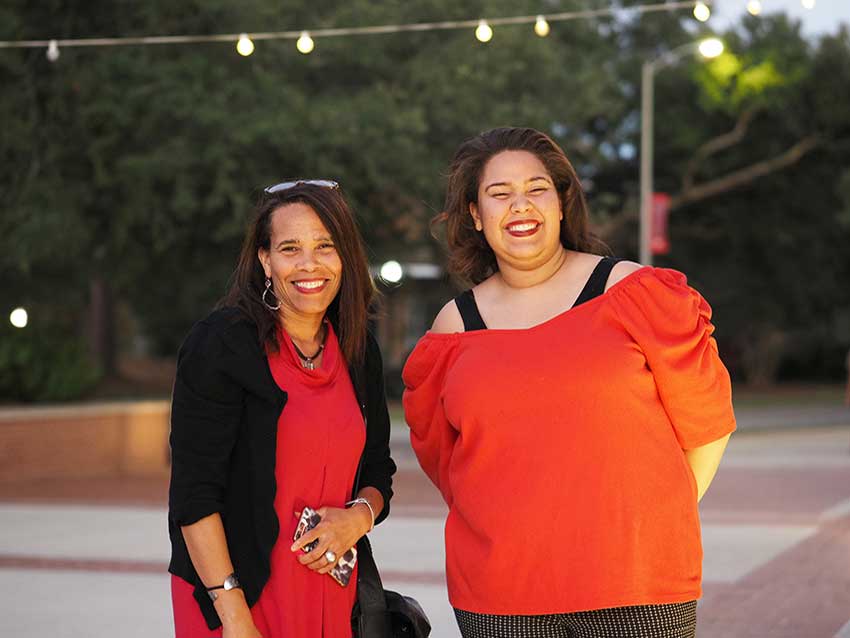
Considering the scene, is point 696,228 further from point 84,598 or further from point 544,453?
point 544,453

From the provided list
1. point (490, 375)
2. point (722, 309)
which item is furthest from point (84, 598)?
point (722, 309)

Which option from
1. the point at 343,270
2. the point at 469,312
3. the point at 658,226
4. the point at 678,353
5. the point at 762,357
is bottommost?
the point at 762,357

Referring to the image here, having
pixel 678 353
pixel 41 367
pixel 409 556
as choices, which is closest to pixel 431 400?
pixel 678 353

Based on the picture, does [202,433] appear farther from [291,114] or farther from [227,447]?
[291,114]

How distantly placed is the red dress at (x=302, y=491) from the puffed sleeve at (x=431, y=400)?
0.18m

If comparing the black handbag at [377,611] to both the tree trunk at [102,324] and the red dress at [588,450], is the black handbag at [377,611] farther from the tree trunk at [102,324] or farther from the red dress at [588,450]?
the tree trunk at [102,324]

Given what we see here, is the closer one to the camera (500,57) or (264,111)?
(264,111)

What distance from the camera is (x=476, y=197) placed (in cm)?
348

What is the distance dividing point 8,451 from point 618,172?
76.0 feet

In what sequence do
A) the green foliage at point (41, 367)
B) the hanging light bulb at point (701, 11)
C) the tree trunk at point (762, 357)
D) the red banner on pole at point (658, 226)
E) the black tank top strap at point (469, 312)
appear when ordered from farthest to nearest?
the tree trunk at point (762, 357) → the red banner on pole at point (658, 226) → the green foliage at point (41, 367) → the hanging light bulb at point (701, 11) → the black tank top strap at point (469, 312)

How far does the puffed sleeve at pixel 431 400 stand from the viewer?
Result: 3.32 m

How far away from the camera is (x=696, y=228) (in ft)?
124

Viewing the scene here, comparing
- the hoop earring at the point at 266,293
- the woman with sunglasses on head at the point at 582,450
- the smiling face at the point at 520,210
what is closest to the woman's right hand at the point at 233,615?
the woman with sunglasses on head at the point at 582,450

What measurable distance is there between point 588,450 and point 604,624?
1.26 feet
